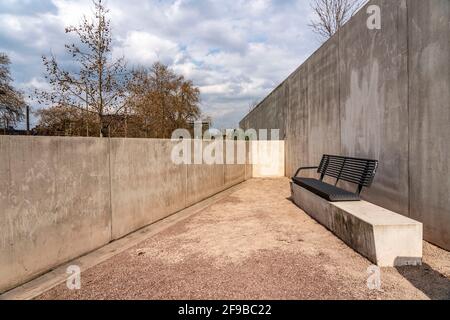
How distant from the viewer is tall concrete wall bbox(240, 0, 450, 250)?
3.83 meters

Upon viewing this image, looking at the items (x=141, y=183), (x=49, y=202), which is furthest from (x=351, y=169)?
(x=49, y=202)

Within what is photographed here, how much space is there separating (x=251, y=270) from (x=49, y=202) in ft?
7.64

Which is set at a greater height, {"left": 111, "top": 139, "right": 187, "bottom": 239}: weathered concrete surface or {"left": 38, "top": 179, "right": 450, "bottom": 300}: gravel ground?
{"left": 111, "top": 139, "right": 187, "bottom": 239}: weathered concrete surface

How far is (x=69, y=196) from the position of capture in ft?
11.9

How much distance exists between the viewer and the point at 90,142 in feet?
13.1

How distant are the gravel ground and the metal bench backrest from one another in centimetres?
109

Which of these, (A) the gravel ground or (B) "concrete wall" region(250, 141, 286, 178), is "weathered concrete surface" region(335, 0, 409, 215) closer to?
(A) the gravel ground

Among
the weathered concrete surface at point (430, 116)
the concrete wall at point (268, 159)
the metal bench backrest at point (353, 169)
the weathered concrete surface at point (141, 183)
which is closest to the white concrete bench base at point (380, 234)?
the weathered concrete surface at point (430, 116)

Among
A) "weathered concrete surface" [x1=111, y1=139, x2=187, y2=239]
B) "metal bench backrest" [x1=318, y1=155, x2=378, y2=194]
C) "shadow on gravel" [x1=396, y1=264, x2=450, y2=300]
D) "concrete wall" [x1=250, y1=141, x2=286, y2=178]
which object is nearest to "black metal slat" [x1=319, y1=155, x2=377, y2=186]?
"metal bench backrest" [x1=318, y1=155, x2=378, y2=194]

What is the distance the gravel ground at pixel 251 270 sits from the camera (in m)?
2.80

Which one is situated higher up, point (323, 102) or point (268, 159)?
point (323, 102)

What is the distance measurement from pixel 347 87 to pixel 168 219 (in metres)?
4.80

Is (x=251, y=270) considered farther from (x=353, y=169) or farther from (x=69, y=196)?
(x=353, y=169)

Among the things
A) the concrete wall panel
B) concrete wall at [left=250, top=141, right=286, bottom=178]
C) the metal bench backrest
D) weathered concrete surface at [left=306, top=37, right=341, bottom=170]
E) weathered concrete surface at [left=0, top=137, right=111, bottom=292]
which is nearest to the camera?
weathered concrete surface at [left=0, top=137, right=111, bottom=292]
